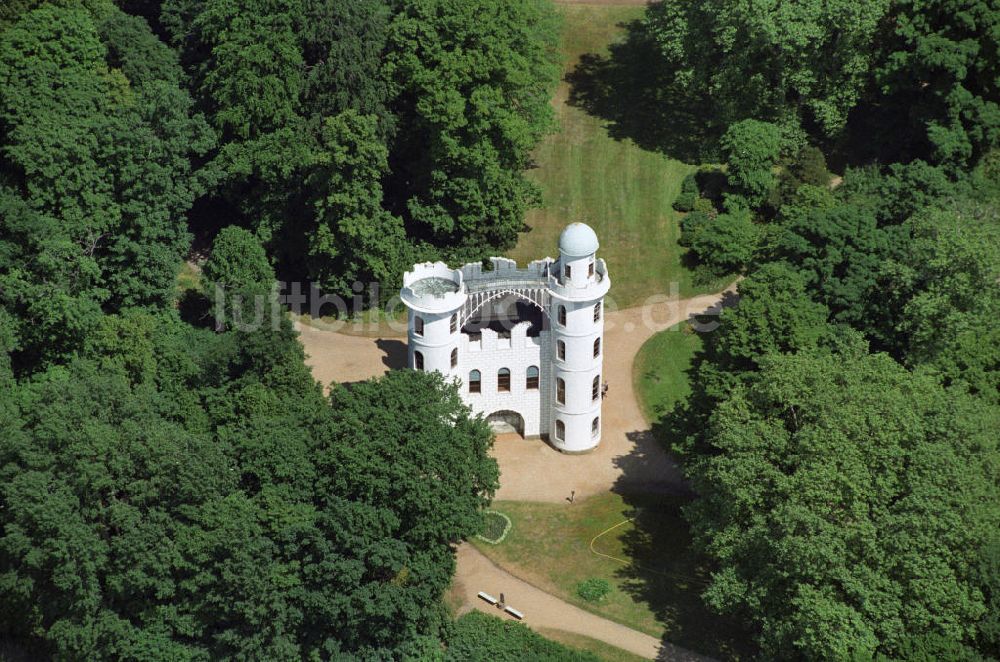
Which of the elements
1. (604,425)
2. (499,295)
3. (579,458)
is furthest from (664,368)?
(499,295)

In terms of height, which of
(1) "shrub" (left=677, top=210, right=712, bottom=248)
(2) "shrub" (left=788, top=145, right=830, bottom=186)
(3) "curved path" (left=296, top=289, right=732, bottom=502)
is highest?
(2) "shrub" (left=788, top=145, right=830, bottom=186)

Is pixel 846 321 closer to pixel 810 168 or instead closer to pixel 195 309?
pixel 810 168

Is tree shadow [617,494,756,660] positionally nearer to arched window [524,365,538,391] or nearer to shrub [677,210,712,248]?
arched window [524,365,538,391]

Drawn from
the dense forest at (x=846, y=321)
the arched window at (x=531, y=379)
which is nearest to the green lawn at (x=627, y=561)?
the dense forest at (x=846, y=321)

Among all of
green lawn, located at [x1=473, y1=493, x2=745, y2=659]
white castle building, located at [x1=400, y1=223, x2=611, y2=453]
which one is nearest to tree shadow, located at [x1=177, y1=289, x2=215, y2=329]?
white castle building, located at [x1=400, y1=223, x2=611, y2=453]

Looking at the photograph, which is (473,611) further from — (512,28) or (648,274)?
(512,28)

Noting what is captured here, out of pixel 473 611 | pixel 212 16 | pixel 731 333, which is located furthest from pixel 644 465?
pixel 212 16

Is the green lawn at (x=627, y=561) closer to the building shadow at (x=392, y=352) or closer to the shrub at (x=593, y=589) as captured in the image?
the shrub at (x=593, y=589)
